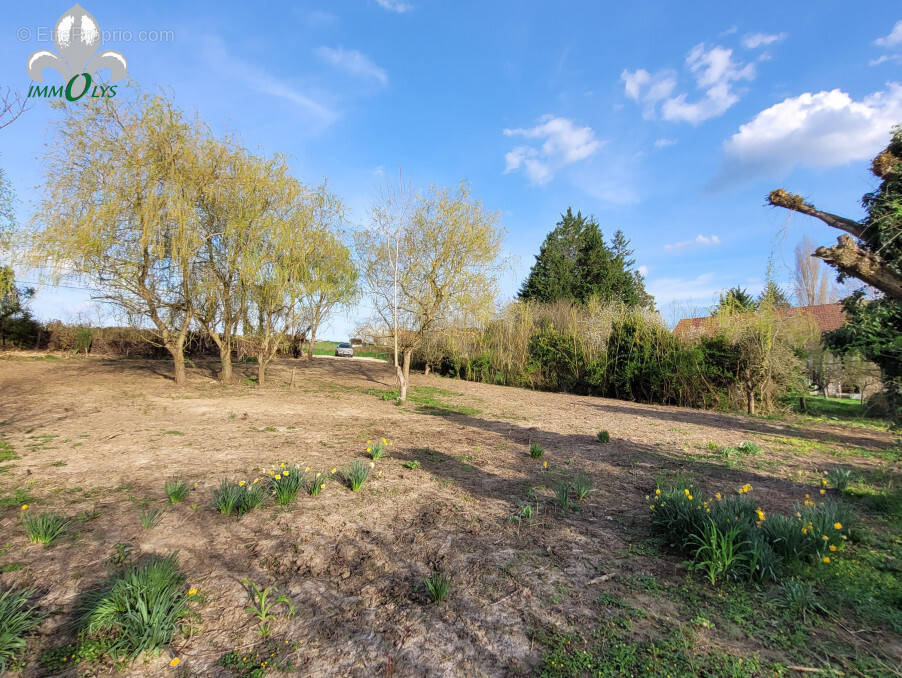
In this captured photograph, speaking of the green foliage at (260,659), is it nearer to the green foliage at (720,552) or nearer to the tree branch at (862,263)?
the green foliage at (720,552)

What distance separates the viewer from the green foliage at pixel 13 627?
1.82m

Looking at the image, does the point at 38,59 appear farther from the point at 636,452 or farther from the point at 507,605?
the point at 636,452

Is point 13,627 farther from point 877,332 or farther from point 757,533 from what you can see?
point 877,332

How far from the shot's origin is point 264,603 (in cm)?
223

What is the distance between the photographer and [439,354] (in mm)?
21172

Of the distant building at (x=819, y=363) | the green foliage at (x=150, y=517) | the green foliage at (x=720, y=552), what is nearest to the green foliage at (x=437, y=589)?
the green foliage at (x=720, y=552)

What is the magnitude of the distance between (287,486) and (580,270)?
102 feet

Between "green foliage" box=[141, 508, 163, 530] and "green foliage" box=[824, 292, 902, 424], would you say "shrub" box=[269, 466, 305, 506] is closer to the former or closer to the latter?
"green foliage" box=[141, 508, 163, 530]

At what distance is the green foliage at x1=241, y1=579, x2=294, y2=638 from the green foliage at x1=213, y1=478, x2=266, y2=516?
1.07 meters

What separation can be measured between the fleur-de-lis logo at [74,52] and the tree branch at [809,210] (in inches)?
440

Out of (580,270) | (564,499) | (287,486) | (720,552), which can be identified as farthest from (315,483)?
(580,270)

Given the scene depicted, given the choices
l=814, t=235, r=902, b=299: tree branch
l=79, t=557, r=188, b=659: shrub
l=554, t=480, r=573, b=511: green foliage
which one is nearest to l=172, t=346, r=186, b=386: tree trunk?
l=79, t=557, r=188, b=659: shrub

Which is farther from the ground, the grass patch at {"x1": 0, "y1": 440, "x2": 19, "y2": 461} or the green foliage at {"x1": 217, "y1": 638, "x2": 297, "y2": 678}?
the grass patch at {"x1": 0, "y1": 440, "x2": 19, "y2": 461}

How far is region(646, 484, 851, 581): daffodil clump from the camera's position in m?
2.62
